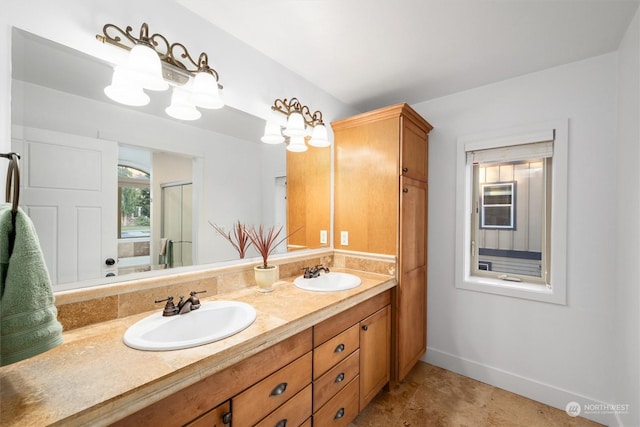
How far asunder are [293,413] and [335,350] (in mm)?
354

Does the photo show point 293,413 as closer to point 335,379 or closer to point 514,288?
point 335,379

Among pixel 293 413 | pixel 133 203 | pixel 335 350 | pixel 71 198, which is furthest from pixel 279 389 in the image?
pixel 71 198

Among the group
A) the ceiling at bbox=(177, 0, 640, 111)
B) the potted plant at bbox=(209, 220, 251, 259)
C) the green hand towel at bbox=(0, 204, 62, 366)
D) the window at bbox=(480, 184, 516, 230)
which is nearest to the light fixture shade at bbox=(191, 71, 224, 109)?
the ceiling at bbox=(177, 0, 640, 111)

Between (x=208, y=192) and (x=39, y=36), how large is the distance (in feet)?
2.76

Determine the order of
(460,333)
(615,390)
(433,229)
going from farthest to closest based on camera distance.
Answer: (433,229), (460,333), (615,390)

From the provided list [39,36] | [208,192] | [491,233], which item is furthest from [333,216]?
[39,36]

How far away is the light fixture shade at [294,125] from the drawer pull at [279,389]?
1.46m

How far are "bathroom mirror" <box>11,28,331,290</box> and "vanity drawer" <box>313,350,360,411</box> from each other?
2.70 ft

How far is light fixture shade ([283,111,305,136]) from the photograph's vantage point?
182 centimetres

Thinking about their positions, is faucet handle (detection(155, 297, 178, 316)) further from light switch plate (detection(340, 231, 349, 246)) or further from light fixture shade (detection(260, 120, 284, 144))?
light switch plate (detection(340, 231, 349, 246))

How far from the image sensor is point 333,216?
2.35 metres

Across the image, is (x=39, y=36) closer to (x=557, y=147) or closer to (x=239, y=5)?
(x=239, y=5)

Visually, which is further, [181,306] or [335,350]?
[335,350]

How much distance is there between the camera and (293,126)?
1815 millimetres
